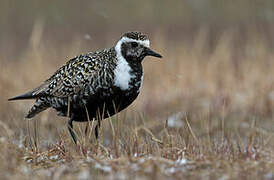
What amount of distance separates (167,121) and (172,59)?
18.4 feet

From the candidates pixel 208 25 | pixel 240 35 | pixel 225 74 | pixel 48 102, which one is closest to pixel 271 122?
pixel 225 74

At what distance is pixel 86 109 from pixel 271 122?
390cm

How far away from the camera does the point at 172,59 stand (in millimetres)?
10578

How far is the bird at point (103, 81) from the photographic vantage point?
18.0 ft

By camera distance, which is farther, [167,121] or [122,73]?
[122,73]

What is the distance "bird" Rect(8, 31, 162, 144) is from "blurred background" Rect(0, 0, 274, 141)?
0.31m

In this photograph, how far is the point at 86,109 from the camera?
18.2 feet

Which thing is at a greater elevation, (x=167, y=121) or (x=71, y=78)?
(x=71, y=78)

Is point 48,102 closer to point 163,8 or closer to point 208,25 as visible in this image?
point 208,25

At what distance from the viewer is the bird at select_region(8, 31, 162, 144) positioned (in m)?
5.49

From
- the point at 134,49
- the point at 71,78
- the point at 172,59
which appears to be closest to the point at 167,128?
the point at 134,49

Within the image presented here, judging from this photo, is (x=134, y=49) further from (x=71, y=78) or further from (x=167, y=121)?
(x=167, y=121)

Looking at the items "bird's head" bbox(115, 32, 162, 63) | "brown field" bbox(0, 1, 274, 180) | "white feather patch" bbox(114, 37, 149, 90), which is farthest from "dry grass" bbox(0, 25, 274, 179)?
"bird's head" bbox(115, 32, 162, 63)

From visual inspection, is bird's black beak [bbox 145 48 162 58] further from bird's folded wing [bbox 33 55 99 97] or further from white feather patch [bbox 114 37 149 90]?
bird's folded wing [bbox 33 55 99 97]
